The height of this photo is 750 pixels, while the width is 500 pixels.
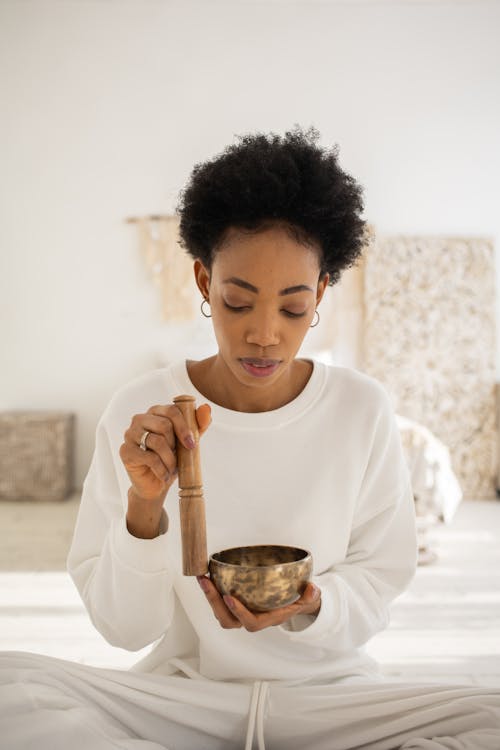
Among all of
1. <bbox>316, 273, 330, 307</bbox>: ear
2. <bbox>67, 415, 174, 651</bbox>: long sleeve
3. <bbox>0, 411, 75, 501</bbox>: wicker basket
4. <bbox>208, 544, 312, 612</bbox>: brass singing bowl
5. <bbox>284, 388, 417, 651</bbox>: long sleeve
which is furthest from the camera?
<bbox>0, 411, 75, 501</bbox>: wicker basket

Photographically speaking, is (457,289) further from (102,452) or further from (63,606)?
(102,452)

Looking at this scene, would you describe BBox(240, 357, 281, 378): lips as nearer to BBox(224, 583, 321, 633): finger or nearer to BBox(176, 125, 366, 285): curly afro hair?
BBox(176, 125, 366, 285): curly afro hair

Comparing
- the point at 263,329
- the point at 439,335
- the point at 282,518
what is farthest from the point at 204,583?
the point at 439,335

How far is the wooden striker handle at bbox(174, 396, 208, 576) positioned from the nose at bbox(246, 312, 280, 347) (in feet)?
0.70

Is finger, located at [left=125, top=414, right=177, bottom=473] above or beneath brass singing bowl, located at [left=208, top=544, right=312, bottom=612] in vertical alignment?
above

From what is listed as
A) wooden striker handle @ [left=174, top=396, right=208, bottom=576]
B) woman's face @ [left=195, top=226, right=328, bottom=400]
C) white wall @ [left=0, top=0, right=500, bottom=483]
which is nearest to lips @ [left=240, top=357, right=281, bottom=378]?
woman's face @ [left=195, top=226, right=328, bottom=400]

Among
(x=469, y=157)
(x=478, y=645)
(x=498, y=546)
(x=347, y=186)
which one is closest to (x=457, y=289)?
(x=469, y=157)

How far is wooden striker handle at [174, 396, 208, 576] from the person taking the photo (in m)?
1.07

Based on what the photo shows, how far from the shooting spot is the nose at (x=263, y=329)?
124 cm

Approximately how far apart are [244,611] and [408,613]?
2117 millimetres

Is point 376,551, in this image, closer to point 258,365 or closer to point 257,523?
point 257,523

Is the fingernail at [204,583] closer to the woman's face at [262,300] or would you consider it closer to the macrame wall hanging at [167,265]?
the woman's face at [262,300]

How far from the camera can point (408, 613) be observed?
2.96 m

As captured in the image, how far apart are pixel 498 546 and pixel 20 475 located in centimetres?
310
